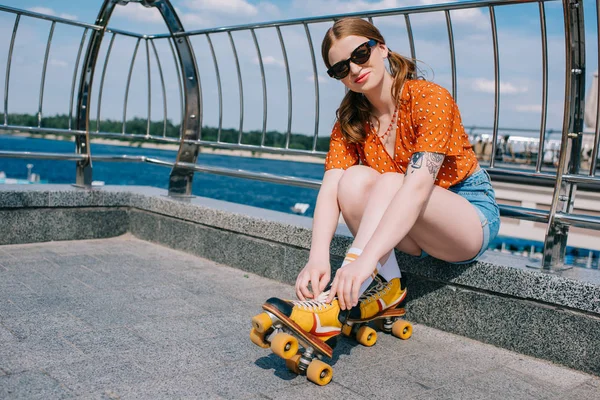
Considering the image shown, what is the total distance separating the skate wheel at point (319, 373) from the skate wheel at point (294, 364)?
0.05 meters

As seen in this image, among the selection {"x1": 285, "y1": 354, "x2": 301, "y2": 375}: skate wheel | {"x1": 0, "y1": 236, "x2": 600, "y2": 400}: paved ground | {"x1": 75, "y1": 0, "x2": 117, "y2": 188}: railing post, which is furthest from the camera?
{"x1": 75, "y1": 0, "x2": 117, "y2": 188}: railing post

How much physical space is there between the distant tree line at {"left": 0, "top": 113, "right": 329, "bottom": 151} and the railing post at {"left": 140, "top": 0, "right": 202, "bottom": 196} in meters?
0.11

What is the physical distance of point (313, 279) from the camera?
7.13 ft

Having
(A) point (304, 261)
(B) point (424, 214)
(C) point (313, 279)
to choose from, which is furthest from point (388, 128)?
(A) point (304, 261)

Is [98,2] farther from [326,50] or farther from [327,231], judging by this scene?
[327,231]

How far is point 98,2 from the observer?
15.2 ft

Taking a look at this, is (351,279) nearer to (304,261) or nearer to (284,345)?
(284,345)

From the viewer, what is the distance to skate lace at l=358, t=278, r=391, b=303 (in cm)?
244

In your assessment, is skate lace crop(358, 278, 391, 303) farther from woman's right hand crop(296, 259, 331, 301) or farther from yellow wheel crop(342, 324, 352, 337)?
woman's right hand crop(296, 259, 331, 301)

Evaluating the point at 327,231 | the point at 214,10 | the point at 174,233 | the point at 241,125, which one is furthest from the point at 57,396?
the point at 214,10

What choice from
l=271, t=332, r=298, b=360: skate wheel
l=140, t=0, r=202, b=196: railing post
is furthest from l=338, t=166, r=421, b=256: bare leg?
l=140, t=0, r=202, b=196: railing post

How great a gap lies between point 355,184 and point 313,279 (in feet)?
1.53

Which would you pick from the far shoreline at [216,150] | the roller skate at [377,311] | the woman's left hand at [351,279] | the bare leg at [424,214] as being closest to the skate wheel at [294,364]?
the woman's left hand at [351,279]

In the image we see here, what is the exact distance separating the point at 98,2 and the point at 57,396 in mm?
3646
